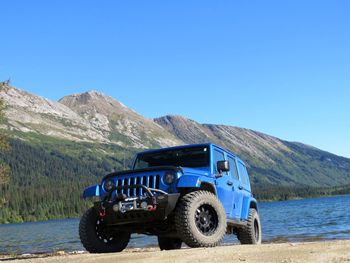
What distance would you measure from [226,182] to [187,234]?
2.92 metres

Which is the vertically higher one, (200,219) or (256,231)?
(200,219)

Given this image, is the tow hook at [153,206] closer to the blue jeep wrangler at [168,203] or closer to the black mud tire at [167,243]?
the blue jeep wrangler at [168,203]

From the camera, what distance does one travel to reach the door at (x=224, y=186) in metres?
12.7

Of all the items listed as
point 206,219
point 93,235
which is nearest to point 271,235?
point 93,235

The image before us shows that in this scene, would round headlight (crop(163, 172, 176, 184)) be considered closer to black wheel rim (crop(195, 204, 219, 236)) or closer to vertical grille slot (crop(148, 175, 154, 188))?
vertical grille slot (crop(148, 175, 154, 188))

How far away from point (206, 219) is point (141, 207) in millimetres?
1568

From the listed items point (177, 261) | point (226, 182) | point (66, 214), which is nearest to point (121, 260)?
point (177, 261)

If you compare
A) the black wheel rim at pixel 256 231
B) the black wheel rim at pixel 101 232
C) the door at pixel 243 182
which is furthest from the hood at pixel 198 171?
the black wheel rim at pixel 256 231

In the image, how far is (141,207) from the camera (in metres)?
10.8

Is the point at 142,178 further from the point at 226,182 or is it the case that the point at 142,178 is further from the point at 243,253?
the point at 243,253

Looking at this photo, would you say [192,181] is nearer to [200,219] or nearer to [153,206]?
[200,219]

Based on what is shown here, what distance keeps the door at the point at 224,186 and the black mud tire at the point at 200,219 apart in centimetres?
113

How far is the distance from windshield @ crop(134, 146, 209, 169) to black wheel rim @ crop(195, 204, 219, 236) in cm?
173

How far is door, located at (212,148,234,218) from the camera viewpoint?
12.7 metres
